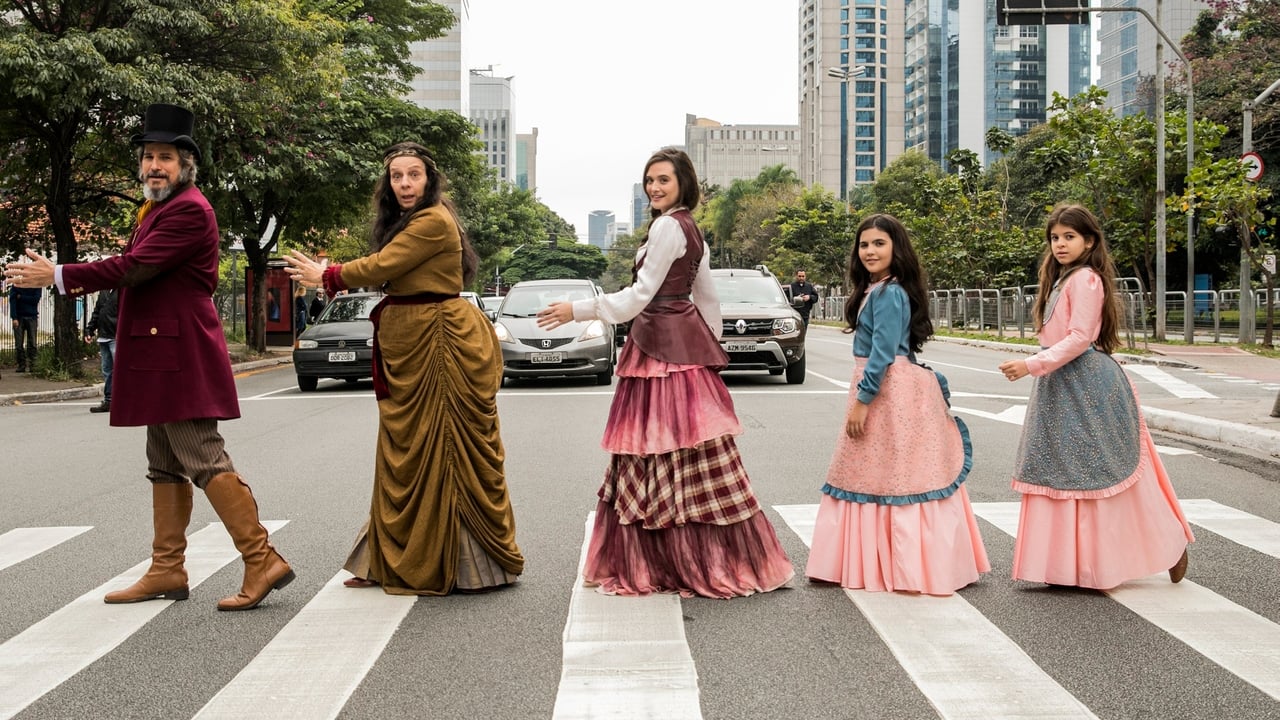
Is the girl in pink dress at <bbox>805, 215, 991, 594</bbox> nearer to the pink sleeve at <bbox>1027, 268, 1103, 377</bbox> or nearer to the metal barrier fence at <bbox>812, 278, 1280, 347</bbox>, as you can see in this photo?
the pink sleeve at <bbox>1027, 268, 1103, 377</bbox>

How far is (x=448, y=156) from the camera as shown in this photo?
29500 mm

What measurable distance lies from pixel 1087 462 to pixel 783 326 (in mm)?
10703

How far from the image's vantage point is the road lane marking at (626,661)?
3.46m

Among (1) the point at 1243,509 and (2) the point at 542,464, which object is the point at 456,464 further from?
(1) the point at 1243,509

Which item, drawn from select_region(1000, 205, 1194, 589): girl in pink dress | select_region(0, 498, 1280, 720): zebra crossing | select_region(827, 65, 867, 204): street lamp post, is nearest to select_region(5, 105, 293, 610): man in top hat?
select_region(0, 498, 1280, 720): zebra crossing

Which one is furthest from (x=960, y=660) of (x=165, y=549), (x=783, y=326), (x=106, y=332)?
(x=106, y=332)

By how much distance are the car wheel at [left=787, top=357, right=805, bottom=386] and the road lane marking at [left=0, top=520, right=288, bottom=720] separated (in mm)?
11138

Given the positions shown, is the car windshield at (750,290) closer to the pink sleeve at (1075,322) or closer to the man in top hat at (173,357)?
the pink sleeve at (1075,322)

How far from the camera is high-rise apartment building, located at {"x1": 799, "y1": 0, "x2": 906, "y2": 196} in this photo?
479 ft

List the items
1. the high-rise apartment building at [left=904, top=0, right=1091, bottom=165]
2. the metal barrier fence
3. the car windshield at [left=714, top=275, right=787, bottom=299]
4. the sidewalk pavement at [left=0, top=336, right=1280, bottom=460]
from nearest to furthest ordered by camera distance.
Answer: the sidewalk pavement at [left=0, top=336, right=1280, bottom=460] < the car windshield at [left=714, top=275, right=787, bottom=299] < the metal barrier fence < the high-rise apartment building at [left=904, top=0, right=1091, bottom=165]

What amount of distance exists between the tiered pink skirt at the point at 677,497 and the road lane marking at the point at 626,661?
0.15 metres

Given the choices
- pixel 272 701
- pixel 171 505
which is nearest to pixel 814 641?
pixel 272 701

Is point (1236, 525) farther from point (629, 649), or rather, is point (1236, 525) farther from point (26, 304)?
point (26, 304)

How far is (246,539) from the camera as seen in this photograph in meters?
4.67
